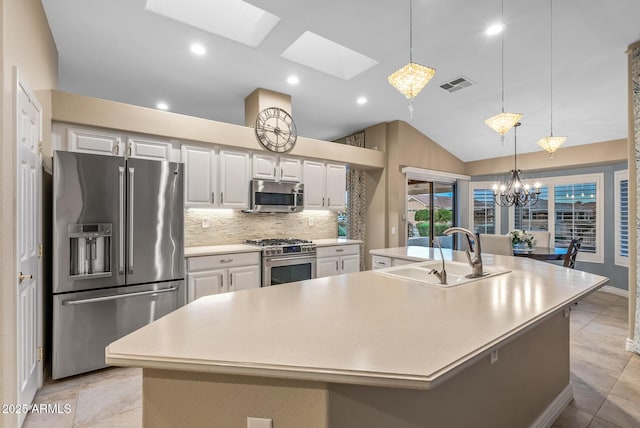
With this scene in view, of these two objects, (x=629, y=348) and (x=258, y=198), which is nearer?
(x=629, y=348)

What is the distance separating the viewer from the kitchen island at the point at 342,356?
86 cm

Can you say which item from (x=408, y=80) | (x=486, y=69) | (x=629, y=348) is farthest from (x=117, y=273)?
(x=629, y=348)

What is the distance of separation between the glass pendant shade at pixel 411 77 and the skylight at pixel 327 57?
1.15 metres

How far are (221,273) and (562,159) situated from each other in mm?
6072

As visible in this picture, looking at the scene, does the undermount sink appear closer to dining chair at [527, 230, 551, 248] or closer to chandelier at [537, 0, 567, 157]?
chandelier at [537, 0, 567, 157]

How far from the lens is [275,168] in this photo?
13.8ft

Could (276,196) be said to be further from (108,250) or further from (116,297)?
(116,297)

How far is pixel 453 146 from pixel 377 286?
16.9 ft

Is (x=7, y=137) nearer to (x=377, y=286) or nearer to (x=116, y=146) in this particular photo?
(x=116, y=146)

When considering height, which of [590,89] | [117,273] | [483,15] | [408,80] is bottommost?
[117,273]

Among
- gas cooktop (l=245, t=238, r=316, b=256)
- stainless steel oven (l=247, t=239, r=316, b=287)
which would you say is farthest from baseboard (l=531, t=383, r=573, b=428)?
gas cooktop (l=245, t=238, r=316, b=256)

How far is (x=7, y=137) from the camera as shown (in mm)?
1636

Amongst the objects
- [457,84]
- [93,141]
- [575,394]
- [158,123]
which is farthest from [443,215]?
[93,141]

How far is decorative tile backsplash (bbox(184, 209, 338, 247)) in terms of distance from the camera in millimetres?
3881
